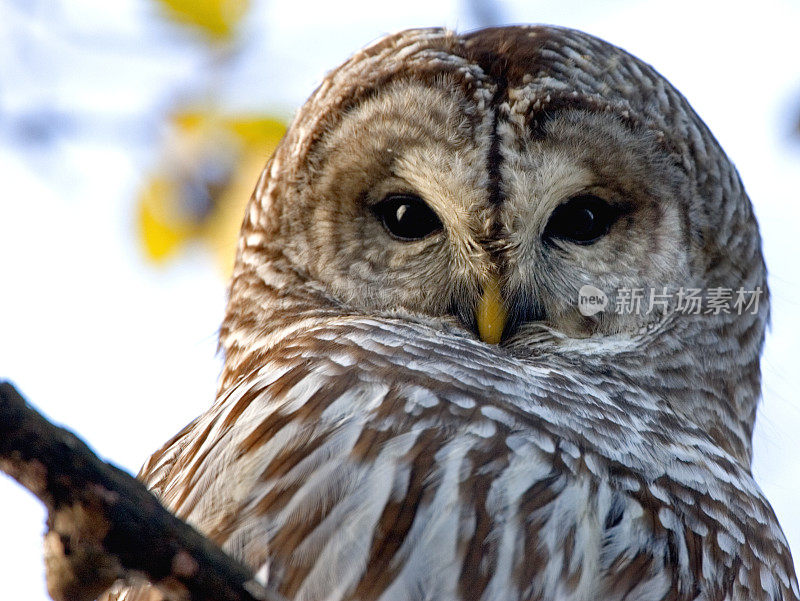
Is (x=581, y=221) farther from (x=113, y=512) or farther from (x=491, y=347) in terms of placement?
(x=113, y=512)

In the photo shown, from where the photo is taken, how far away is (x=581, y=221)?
2963 mm

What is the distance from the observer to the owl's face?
2.87 meters

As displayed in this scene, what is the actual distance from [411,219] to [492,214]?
0.27 meters

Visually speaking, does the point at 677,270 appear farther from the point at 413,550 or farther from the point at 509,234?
the point at 413,550

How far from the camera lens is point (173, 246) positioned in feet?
11.1

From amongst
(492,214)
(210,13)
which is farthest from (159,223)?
(492,214)

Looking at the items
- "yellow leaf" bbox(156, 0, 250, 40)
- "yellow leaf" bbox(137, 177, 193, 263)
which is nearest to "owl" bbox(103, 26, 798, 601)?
"yellow leaf" bbox(137, 177, 193, 263)

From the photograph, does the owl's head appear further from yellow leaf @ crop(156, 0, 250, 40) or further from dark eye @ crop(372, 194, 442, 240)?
yellow leaf @ crop(156, 0, 250, 40)

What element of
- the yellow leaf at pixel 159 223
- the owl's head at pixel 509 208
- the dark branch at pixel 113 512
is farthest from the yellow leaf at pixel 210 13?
the dark branch at pixel 113 512

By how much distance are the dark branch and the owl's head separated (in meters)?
1.61

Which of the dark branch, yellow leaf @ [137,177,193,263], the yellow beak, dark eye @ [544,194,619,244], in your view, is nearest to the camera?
the dark branch

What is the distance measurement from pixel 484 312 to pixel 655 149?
2.35ft

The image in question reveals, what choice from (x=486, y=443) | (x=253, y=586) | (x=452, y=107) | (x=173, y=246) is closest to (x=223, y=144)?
(x=173, y=246)

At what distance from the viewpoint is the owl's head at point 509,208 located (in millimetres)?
2885
